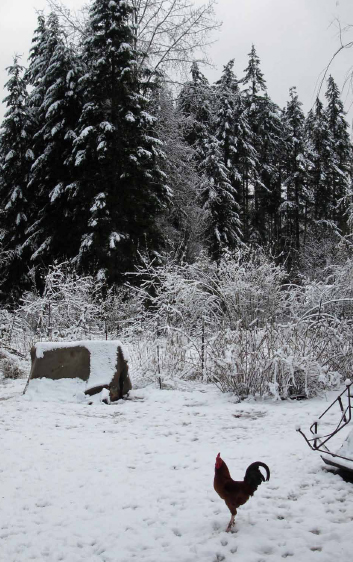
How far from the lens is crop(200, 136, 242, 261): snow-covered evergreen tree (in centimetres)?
2273

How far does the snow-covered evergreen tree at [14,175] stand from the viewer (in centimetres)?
1856

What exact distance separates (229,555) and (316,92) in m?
2.90

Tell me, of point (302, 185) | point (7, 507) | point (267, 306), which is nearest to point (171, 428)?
point (7, 507)

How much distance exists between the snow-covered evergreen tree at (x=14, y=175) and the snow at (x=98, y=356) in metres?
11.8

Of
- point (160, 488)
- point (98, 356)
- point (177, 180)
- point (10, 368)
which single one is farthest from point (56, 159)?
point (160, 488)

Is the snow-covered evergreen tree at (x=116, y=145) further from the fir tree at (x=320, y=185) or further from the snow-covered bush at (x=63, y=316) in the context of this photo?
the fir tree at (x=320, y=185)

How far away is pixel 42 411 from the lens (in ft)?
20.4

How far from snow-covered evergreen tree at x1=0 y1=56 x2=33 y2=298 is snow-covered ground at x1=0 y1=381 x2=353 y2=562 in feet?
42.9

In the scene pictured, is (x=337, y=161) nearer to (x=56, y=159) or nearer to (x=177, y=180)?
(x=177, y=180)

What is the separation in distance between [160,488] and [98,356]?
143 inches

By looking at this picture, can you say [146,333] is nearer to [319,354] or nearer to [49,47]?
[319,354]

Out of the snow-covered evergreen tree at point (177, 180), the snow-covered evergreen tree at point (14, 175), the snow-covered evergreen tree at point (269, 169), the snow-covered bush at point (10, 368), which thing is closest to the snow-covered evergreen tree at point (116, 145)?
the snow-covered evergreen tree at point (177, 180)

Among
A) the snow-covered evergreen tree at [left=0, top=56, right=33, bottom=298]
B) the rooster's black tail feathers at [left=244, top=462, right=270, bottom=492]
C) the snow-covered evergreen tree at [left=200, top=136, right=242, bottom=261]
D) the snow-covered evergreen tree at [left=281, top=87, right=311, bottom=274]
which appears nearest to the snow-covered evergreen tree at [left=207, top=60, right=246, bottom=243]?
the snow-covered evergreen tree at [left=200, top=136, right=242, bottom=261]

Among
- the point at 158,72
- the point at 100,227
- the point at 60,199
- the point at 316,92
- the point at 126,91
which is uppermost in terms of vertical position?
the point at 158,72
